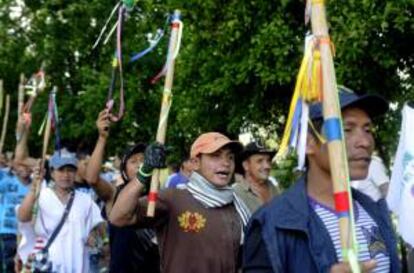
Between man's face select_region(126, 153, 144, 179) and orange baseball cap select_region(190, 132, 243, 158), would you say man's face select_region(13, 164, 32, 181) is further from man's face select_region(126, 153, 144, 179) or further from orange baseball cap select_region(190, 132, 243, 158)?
orange baseball cap select_region(190, 132, 243, 158)

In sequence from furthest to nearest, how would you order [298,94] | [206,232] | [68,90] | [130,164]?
[68,90], [130,164], [206,232], [298,94]

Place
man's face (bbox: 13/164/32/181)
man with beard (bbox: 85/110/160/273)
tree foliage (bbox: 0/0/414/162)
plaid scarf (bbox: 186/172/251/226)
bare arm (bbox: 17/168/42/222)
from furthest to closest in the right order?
man's face (bbox: 13/164/32/181) < tree foliage (bbox: 0/0/414/162) < bare arm (bbox: 17/168/42/222) < man with beard (bbox: 85/110/160/273) < plaid scarf (bbox: 186/172/251/226)

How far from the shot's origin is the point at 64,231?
7.50m

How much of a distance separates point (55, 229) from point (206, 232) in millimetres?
2286

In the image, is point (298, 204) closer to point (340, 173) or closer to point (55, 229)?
point (340, 173)

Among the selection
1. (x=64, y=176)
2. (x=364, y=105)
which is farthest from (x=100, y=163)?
(x=364, y=105)

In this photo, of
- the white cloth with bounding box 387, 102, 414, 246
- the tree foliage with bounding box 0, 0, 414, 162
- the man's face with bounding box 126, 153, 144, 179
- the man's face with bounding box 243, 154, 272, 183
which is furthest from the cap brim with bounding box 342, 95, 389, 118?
the tree foliage with bounding box 0, 0, 414, 162

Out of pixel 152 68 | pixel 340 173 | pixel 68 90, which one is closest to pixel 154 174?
pixel 340 173

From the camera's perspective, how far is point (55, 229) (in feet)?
24.6

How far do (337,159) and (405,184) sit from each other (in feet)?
7.77

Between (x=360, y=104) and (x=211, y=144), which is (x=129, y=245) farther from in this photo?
(x=360, y=104)

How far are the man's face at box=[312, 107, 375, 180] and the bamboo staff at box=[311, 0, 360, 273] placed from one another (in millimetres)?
405

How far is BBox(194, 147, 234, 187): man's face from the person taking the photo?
19.4ft

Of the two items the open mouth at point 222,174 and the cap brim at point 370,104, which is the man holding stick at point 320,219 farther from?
the open mouth at point 222,174
